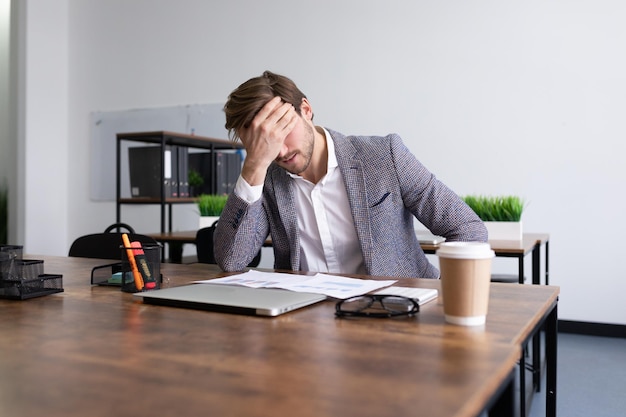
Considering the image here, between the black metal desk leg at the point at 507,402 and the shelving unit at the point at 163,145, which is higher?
the shelving unit at the point at 163,145

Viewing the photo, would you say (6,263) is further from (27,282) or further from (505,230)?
(505,230)

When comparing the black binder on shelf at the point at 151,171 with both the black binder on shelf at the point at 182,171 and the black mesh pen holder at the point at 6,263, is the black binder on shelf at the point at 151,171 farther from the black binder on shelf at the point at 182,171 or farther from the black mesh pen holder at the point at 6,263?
A: the black mesh pen holder at the point at 6,263

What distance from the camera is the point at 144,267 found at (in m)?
1.18

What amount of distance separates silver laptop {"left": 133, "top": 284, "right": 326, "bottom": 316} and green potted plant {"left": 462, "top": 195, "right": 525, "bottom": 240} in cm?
193

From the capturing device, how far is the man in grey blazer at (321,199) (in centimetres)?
151

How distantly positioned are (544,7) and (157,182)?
104 inches

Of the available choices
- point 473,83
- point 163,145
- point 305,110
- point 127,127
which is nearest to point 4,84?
point 127,127

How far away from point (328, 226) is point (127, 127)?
3926 millimetres

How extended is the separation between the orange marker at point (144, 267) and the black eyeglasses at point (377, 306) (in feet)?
1.39

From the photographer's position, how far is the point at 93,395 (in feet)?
1.81

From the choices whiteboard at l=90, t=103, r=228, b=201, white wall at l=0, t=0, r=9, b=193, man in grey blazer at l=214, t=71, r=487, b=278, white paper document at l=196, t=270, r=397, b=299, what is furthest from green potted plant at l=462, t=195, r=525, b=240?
white wall at l=0, t=0, r=9, b=193

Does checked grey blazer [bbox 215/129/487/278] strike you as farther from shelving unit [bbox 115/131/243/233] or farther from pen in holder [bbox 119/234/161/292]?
shelving unit [bbox 115/131/243/233]

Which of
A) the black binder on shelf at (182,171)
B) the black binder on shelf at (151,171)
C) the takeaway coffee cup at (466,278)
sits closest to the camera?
the takeaway coffee cup at (466,278)

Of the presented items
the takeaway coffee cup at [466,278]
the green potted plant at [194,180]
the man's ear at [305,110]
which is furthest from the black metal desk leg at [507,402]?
the green potted plant at [194,180]
